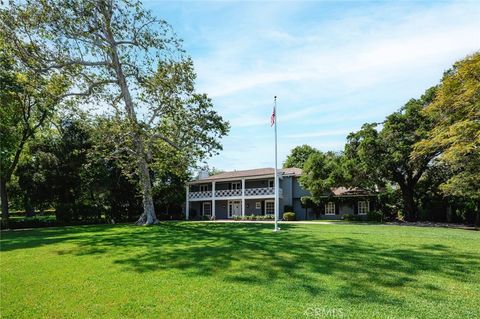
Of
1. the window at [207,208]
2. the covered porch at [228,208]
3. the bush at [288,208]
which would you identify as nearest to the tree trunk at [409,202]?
the bush at [288,208]

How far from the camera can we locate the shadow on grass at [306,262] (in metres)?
6.82

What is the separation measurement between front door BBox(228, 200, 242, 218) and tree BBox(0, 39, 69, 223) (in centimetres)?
2084

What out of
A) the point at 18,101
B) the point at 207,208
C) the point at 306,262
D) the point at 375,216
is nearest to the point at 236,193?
the point at 207,208

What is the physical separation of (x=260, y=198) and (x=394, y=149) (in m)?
14.9

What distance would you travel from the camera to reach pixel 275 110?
1861 cm

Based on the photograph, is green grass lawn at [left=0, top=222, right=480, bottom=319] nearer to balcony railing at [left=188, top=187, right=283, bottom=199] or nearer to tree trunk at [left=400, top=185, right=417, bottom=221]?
tree trunk at [left=400, top=185, right=417, bottom=221]

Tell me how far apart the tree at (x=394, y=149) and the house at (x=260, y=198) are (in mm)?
4604

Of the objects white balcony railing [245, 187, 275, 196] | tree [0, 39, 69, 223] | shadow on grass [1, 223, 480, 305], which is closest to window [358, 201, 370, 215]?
white balcony railing [245, 187, 275, 196]

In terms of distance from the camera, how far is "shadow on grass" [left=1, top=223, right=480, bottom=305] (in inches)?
268

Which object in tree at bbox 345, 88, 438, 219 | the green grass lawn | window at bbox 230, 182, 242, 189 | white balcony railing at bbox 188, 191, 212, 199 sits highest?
tree at bbox 345, 88, 438, 219

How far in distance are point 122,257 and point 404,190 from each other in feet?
85.6

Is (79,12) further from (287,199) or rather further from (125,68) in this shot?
(287,199)

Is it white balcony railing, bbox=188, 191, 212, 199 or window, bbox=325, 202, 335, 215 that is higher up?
white balcony railing, bbox=188, 191, 212, 199

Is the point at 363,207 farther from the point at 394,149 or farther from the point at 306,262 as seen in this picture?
the point at 306,262
